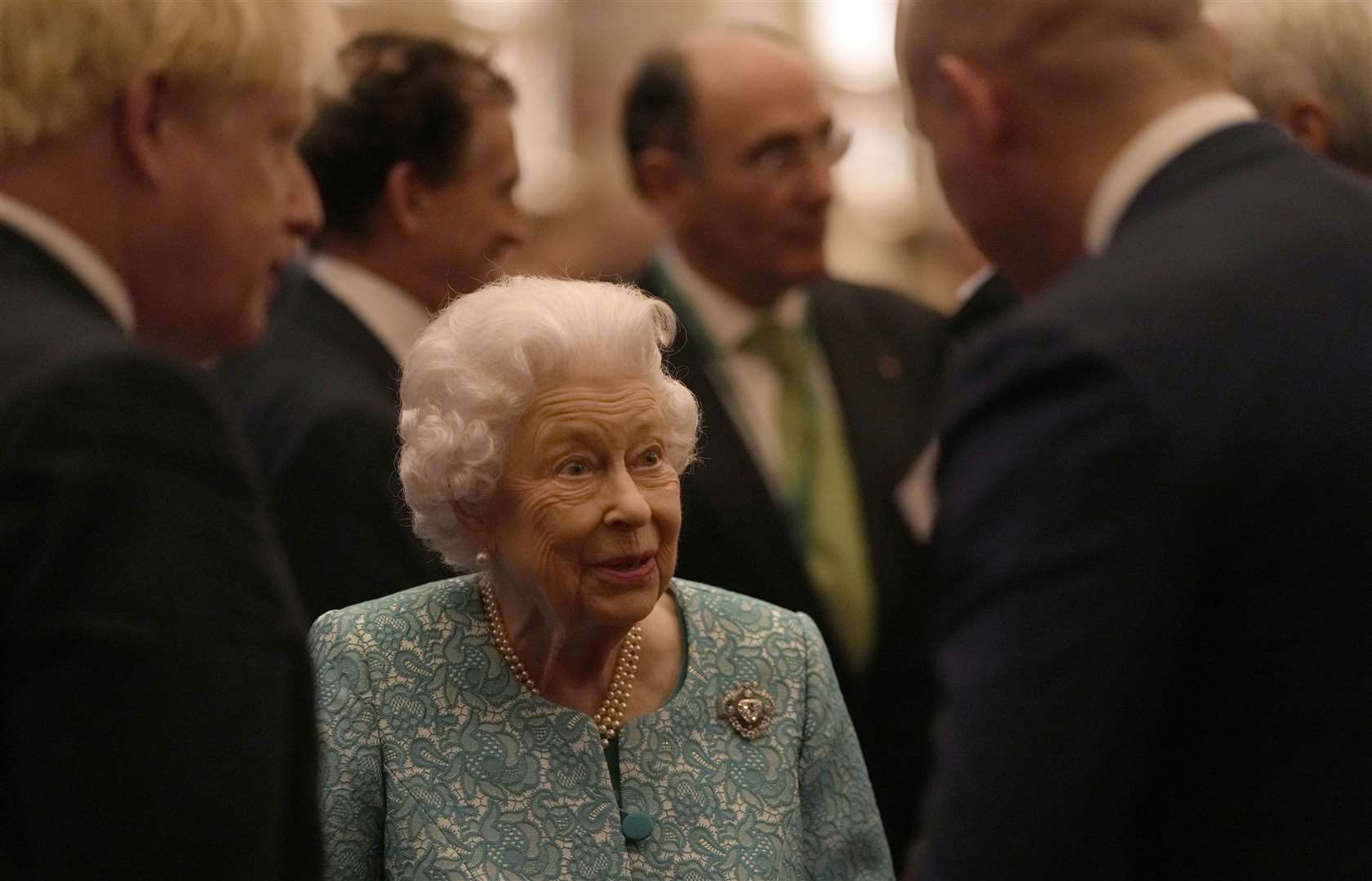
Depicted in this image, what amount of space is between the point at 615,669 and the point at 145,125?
1.32 metres

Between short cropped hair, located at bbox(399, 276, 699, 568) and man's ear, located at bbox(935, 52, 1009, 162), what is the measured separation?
3.06 feet

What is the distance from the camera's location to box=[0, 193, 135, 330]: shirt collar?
6.40ft

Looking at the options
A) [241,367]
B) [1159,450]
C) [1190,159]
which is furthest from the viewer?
[241,367]

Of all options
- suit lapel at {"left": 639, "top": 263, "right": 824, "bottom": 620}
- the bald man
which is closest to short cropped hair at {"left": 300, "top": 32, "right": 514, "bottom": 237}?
suit lapel at {"left": 639, "top": 263, "right": 824, "bottom": 620}

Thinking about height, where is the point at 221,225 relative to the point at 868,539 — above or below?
above

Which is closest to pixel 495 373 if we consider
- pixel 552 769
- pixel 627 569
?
pixel 627 569

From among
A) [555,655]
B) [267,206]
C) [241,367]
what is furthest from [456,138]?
[267,206]

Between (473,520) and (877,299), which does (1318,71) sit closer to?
(877,299)

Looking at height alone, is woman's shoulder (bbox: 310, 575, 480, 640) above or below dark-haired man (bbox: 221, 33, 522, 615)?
below

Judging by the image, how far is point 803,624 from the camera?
122 inches

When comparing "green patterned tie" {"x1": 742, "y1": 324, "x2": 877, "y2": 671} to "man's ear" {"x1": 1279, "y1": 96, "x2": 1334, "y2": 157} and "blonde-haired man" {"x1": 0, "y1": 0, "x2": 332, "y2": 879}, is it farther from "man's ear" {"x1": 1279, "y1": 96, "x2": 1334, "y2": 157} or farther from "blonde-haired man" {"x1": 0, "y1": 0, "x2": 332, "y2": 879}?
"blonde-haired man" {"x1": 0, "y1": 0, "x2": 332, "y2": 879}

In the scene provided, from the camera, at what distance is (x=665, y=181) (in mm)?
4672

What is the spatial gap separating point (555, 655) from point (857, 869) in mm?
600

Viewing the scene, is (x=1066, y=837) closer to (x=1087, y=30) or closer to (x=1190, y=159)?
(x=1190, y=159)
